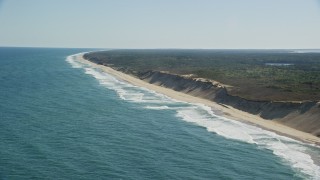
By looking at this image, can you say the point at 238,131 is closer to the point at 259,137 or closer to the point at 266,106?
the point at 259,137

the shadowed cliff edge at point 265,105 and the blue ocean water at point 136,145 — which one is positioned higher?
the shadowed cliff edge at point 265,105

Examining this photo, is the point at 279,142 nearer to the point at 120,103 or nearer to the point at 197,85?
the point at 120,103

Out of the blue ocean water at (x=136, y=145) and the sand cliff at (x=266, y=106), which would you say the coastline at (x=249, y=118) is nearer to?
the sand cliff at (x=266, y=106)

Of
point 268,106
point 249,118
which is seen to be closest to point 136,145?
point 249,118

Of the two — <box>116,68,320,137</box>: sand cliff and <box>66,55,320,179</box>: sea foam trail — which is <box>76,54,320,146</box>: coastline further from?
<box>66,55,320,179</box>: sea foam trail

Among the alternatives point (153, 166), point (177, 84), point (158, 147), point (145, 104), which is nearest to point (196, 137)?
point (158, 147)

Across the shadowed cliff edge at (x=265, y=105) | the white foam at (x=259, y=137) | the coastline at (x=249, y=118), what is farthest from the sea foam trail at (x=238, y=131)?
the shadowed cliff edge at (x=265, y=105)
